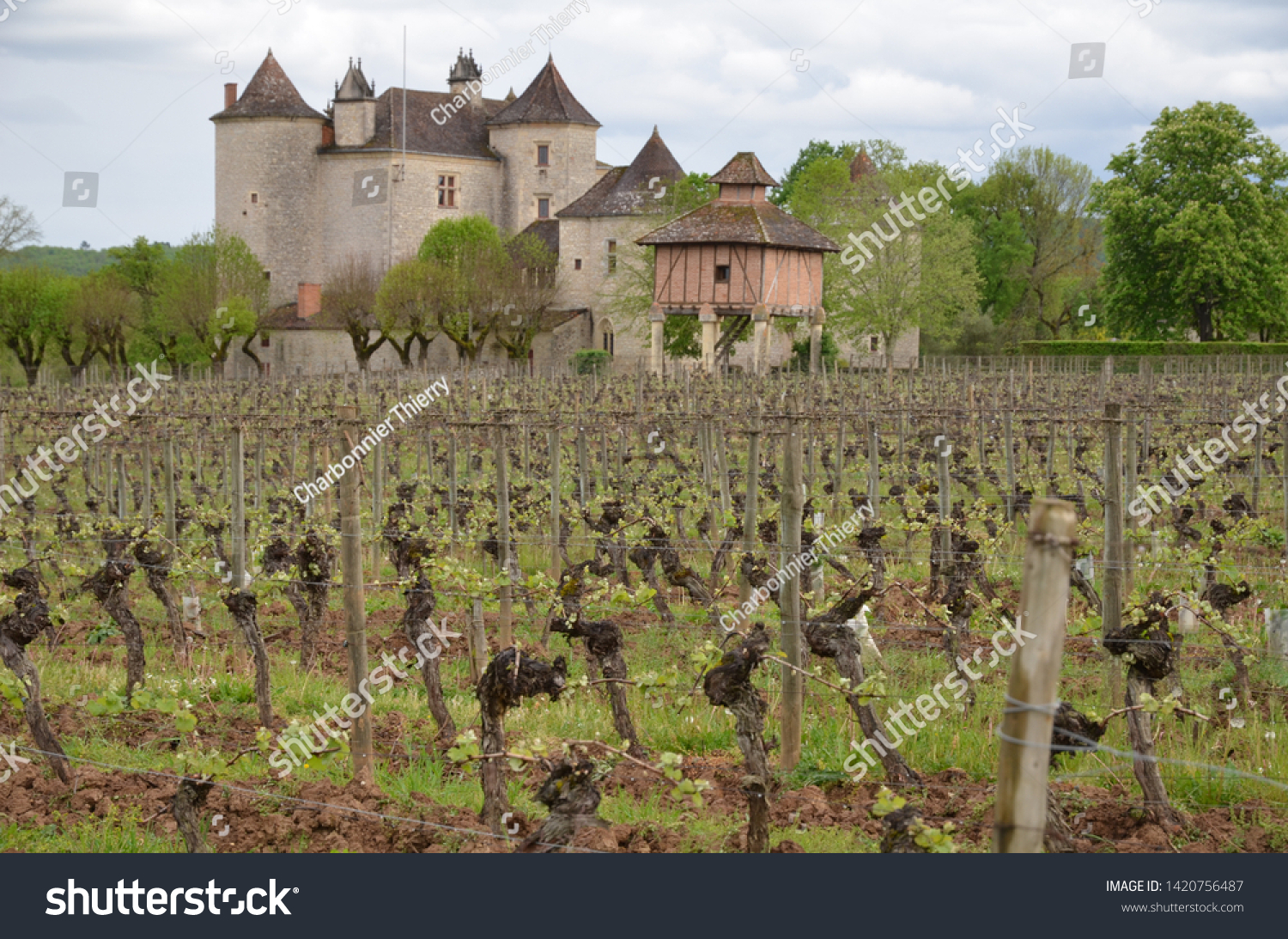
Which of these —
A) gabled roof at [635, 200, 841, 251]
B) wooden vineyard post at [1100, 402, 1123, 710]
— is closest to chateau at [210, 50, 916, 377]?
gabled roof at [635, 200, 841, 251]

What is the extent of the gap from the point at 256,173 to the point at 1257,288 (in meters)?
40.3

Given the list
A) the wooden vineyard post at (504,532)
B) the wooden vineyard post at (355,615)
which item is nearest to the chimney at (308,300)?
the wooden vineyard post at (504,532)

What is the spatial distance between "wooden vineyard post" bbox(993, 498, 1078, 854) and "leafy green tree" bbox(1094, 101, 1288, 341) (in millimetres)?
46156

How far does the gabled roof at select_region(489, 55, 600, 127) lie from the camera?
58.1m

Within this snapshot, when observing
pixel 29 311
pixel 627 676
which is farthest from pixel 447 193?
pixel 627 676

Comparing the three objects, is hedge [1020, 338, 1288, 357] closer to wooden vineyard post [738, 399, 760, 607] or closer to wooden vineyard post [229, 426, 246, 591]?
wooden vineyard post [738, 399, 760, 607]

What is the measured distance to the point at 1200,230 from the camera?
4556 cm

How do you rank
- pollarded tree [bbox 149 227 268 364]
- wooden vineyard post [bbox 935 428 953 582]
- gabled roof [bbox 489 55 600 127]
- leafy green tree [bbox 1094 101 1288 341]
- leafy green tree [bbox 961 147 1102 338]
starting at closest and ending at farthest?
wooden vineyard post [bbox 935 428 953 582] → leafy green tree [bbox 1094 101 1288 341] → pollarded tree [bbox 149 227 268 364] → gabled roof [bbox 489 55 600 127] → leafy green tree [bbox 961 147 1102 338]

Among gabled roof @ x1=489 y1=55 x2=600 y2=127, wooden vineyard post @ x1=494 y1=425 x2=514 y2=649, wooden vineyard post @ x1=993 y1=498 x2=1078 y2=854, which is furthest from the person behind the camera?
gabled roof @ x1=489 y1=55 x2=600 y2=127

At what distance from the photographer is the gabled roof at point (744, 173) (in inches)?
1614

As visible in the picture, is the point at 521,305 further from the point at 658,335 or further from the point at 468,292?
the point at 658,335

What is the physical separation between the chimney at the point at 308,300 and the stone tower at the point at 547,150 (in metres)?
8.76

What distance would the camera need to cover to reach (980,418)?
55.8ft

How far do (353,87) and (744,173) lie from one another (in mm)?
23882
